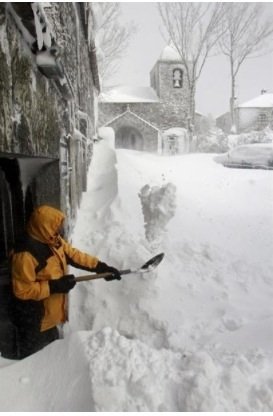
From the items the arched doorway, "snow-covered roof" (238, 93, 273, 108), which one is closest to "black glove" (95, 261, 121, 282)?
the arched doorway

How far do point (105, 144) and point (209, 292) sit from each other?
11566 mm

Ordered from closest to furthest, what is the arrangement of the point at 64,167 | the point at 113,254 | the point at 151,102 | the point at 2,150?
the point at 2,150 < the point at 64,167 < the point at 113,254 < the point at 151,102

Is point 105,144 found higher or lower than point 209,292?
higher

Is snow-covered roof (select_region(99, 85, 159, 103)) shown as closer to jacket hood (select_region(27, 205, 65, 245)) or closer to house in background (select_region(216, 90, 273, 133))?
house in background (select_region(216, 90, 273, 133))

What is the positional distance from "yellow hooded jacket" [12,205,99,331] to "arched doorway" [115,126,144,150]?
93.9 ft

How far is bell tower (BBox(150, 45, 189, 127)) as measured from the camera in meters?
32.0

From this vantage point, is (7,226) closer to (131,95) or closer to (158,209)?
Answer: (158,209)

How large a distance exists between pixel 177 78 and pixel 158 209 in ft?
97.7

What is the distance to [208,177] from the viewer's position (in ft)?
38.8

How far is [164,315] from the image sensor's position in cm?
415

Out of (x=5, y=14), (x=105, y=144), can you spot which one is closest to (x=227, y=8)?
(x=105, y=144)

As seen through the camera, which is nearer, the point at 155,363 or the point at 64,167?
the point at 155,363

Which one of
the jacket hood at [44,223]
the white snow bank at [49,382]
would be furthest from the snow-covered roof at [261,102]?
the white snow bank at [49,382]

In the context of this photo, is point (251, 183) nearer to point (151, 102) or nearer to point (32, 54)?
point (32, 54)
